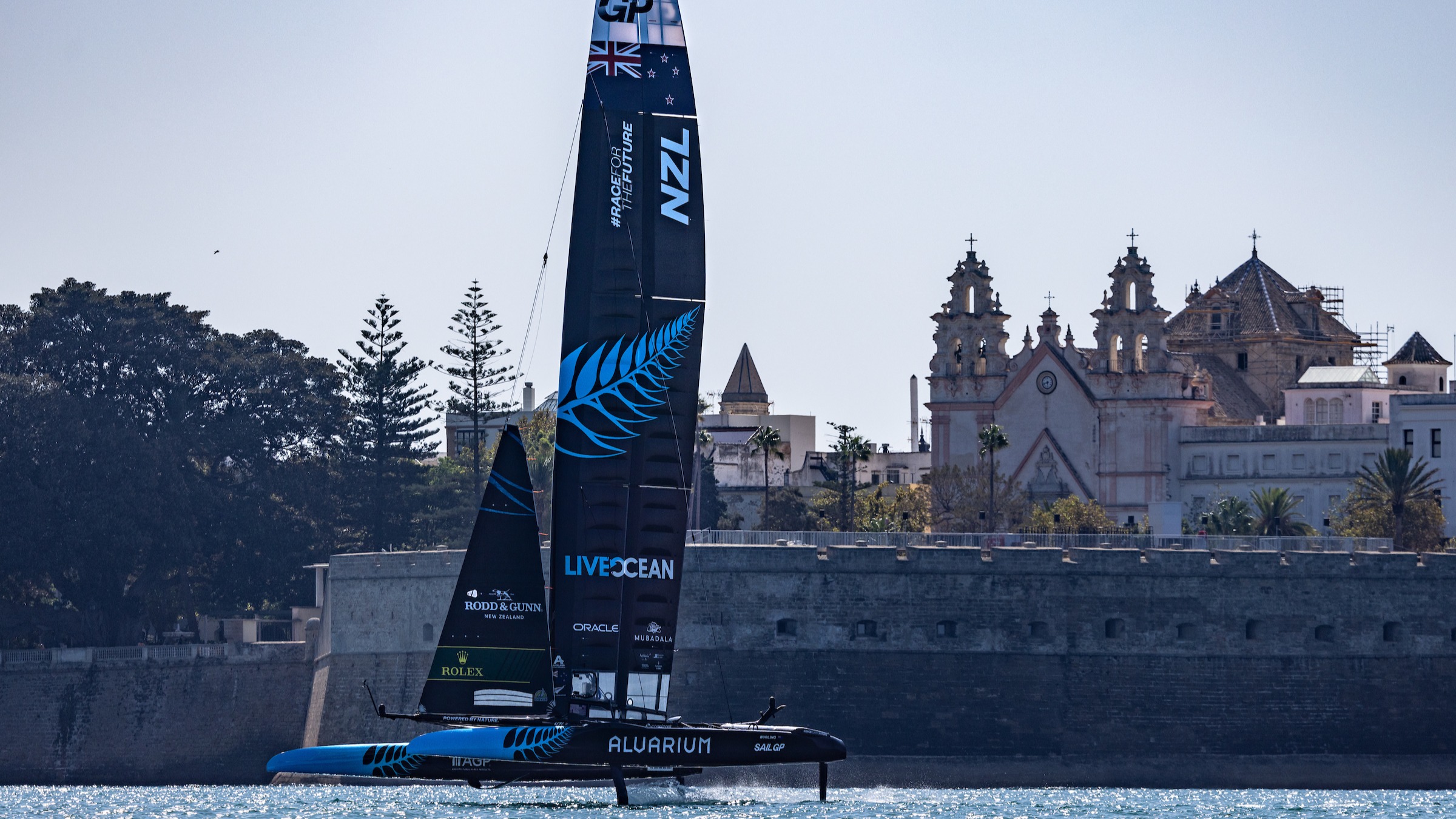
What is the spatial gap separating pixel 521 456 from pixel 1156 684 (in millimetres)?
23446

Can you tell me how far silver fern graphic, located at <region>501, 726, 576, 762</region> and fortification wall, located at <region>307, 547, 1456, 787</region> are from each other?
64.6 feet

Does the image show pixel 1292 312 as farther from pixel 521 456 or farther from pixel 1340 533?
pixel 521 456

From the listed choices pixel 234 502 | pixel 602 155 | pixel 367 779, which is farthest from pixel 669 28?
pixel 234 502

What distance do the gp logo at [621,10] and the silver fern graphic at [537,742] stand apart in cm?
1014

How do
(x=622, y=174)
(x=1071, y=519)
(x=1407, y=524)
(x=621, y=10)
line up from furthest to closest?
1. (x=1071, y=519)
2. (x=1407, y=524)
3. (x=621, y=10)
4. (x=622, y=174)

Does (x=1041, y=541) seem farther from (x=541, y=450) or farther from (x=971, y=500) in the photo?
(x=541, y=450)

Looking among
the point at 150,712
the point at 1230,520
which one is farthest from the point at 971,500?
the point at 150,712

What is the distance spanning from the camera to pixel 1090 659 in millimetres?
55375

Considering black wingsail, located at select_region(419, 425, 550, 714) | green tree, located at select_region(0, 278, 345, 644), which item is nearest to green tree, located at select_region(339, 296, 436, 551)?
green tree, located at select_region(0, 278, 345, 644)

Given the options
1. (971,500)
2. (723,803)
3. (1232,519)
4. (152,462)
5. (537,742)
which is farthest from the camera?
(971,500)

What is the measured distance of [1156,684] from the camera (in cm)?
5512

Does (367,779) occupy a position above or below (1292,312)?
below

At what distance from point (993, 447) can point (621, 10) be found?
48135 millimetres

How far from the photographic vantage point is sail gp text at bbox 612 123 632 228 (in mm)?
34719
